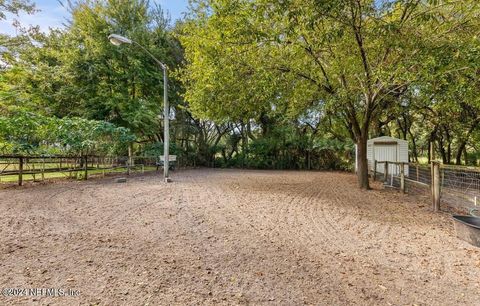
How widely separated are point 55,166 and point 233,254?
29.9 feet

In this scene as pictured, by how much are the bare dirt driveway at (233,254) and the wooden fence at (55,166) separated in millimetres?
2559

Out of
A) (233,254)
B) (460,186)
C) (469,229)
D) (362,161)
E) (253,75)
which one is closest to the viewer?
(233,254)

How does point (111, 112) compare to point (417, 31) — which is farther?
point (111, 112)

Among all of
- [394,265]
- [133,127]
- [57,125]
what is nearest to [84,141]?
[57,125]

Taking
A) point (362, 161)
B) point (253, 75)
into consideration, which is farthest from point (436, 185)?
point (253, 75)

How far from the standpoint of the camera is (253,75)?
7.42m

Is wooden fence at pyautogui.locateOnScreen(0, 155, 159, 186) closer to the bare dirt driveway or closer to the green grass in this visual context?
the green grass

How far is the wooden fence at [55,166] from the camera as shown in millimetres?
8023

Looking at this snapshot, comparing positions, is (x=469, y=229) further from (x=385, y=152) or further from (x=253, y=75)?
(x=385, y=152)

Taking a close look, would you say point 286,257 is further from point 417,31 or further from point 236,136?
point 236,136

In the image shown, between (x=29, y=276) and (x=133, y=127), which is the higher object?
(x=133, y=127)

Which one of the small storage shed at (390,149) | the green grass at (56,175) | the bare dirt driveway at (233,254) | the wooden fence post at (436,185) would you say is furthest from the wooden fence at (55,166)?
the small storage shed at (390,149)

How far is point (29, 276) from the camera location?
2568mm

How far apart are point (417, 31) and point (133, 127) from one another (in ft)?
46.6
